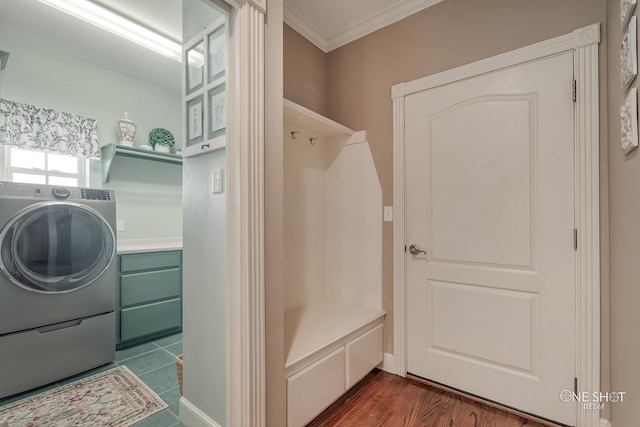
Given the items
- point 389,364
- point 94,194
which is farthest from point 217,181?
point 389,364

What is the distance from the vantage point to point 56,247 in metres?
1.97

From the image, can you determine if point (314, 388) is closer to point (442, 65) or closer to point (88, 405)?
point (88, 405)

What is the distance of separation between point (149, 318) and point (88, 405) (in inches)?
35.5

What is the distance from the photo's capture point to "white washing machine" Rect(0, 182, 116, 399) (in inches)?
69.8

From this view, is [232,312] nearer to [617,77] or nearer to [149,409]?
[149,409]

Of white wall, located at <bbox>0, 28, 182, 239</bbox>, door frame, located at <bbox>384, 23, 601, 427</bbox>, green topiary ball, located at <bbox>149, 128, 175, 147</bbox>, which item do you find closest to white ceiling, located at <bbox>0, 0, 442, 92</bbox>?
white wall, located at <bbox>0, 28, 182, 239</bbox>

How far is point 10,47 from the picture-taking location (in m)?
2.33

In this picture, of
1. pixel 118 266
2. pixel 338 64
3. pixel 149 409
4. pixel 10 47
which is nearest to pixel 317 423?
pixel 149 409

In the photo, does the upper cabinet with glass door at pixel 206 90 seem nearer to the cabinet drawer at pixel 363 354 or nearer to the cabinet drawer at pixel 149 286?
the cabinet drawer at pixel 363 354

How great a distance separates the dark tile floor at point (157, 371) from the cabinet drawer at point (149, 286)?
397 millimetres

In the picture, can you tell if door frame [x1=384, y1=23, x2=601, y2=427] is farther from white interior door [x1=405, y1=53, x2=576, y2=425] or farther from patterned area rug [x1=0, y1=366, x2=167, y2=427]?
patterned area rug [x1=0, y1=366, x2=167, y2=427]

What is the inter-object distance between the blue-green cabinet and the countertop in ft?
0.13

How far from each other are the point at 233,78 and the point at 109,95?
2.47 meters

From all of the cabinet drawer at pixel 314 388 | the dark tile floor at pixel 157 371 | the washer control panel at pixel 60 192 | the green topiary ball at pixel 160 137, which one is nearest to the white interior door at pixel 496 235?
the cabinet drawer at pixel 314 388
